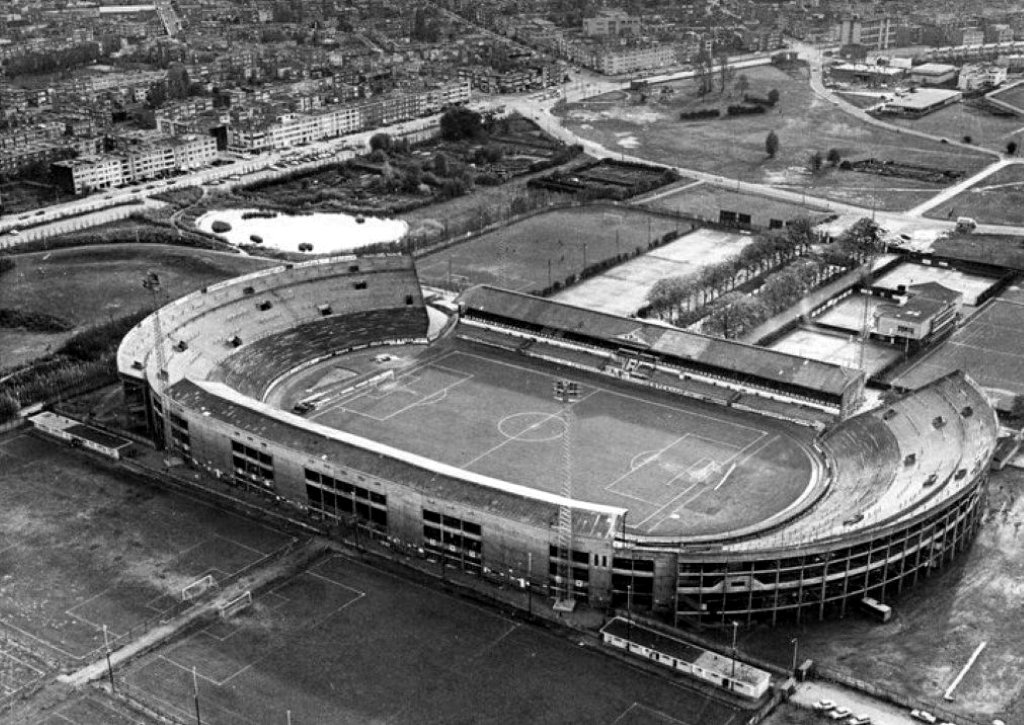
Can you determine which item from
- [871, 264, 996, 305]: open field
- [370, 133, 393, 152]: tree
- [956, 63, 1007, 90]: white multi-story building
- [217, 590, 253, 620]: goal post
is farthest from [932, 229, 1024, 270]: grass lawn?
[956, 63, 1007, 90]: white multi-story building

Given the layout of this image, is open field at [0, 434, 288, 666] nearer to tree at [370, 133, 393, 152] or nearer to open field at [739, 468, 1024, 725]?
open field at [739, 468, 1024, 725]

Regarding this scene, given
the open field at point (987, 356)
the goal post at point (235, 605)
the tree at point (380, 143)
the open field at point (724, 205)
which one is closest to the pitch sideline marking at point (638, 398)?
the open field at point (987, 356)

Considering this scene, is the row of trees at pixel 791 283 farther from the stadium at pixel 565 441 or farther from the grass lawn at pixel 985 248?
the stadium at pixel 565 441

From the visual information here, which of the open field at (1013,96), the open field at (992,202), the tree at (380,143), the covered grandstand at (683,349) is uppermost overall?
the covered grandstand at (683,349)

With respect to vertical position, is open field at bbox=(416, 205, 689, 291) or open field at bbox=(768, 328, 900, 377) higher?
open field at bbox=(416, 205, 689, 291)

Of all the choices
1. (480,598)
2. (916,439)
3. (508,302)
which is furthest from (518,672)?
(508,302)

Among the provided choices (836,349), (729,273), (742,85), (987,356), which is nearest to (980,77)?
(742,85)

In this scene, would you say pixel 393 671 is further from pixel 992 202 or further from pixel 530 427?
pixel 992 202
